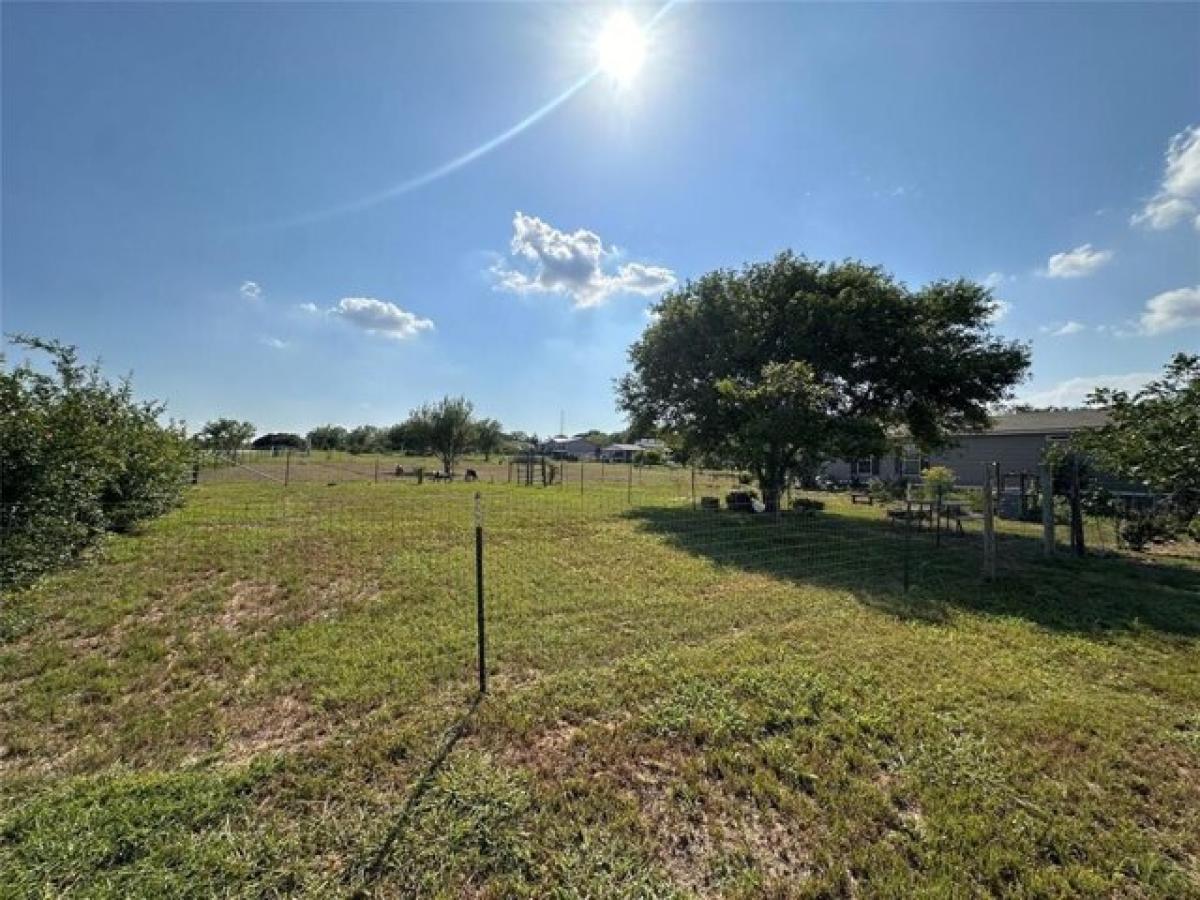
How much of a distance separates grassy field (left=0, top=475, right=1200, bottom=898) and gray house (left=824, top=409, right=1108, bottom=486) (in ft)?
53.5

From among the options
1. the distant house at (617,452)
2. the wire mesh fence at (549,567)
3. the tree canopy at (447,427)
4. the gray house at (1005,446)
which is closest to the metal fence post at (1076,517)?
the wire mesh fence at (549,567)

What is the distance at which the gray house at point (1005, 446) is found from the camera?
19750mm

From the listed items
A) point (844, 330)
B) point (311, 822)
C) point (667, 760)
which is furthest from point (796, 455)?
point (311, 822)

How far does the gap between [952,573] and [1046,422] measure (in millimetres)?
18835

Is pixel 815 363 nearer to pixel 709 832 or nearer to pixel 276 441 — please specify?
pixel 709 832

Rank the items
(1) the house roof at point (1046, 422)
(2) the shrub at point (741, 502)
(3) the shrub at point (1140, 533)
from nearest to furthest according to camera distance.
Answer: (3) the shrub at point (1140, 533) → (2) the shrub at point (741, 502) → (1) the house roof at point (1046, 422)

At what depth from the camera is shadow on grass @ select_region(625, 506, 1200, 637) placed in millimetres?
5836

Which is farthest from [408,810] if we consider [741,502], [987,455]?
[987,455]

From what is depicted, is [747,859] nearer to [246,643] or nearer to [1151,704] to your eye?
[1151,704]

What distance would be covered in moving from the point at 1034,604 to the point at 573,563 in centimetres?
575

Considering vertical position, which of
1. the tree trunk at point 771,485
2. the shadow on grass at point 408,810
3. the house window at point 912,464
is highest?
the house window at point 912,464

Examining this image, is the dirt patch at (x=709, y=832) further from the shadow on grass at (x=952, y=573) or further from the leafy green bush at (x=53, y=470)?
the leafy green bush at (x=53, y=470)

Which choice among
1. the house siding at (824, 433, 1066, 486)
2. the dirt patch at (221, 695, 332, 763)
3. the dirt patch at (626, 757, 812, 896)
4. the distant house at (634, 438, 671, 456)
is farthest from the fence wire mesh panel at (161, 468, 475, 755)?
the house siding at (824, 433, 1066, 486)

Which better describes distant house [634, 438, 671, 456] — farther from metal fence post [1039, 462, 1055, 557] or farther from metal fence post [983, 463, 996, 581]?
metal fence post [983, 463, 996, 581]
